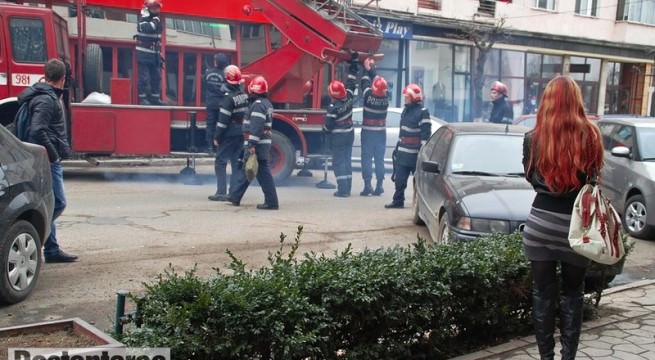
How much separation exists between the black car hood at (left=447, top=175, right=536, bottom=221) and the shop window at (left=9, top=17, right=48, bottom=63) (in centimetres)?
740

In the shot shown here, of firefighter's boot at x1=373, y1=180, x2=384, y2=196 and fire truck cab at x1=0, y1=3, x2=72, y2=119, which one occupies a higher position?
fire truck cab at x1=0, y1=3, x2=72, y2=119

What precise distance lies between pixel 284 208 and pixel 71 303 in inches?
197

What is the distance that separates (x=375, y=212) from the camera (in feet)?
33.4

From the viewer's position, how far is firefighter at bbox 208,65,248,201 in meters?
10.3

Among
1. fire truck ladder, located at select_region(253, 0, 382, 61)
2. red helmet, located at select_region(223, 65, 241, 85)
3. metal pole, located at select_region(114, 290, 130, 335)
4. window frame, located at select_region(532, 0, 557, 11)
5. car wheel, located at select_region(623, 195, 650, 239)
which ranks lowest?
car wheel, located at select_region(623, 195, 650, 239)

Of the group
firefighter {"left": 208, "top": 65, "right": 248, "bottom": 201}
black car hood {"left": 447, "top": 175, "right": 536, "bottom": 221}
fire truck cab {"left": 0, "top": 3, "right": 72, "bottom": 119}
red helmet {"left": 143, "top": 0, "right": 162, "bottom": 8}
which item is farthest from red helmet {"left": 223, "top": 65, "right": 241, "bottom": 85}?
black car hood {"left": 447, "top": 175, "right": 536, "bottom": 221}

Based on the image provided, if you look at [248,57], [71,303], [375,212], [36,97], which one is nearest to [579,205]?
→ [71,303]

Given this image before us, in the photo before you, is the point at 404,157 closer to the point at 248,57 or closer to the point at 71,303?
the point at 248,57

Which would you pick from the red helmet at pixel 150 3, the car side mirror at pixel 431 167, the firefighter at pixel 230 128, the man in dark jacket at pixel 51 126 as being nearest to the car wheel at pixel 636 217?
the car side mirror at pixel 431 167

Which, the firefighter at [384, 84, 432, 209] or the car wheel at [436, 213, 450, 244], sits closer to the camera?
the car wheel at [436, 213, 450, 244]

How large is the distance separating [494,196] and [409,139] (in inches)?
153

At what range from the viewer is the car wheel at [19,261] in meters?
5.11

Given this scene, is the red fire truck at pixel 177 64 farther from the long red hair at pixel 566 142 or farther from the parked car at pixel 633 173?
the long red hair at pixel 566 142

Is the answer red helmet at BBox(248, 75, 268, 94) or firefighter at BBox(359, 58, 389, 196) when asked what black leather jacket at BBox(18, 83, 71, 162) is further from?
firefighter at BBox(359, 58, 389, 196)
